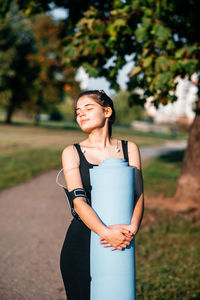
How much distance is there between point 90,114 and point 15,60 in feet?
109

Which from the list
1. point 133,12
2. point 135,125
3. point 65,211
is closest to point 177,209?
point 65,211

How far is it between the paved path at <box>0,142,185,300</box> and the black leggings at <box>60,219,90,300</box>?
1245mm

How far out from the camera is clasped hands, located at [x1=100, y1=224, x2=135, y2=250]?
2.10m

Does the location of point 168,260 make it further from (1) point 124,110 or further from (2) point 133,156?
(1) point 124,110

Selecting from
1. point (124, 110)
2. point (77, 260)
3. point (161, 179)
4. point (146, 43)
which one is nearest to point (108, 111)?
point (77, 260)

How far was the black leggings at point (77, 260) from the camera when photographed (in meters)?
2.29

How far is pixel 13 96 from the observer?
37.0 metres

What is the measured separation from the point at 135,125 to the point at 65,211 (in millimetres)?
56163

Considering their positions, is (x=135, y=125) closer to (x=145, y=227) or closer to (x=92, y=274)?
(x=145, y=227)

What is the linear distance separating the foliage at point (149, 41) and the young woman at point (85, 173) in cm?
261

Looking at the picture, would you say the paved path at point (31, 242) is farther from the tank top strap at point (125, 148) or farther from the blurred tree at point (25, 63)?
the blurred tree at point (25, 63)

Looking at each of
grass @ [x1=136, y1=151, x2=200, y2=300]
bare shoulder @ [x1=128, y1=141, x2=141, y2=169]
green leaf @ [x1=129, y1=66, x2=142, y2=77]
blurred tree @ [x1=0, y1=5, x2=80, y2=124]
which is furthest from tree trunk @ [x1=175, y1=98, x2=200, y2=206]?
blurred tree @ [x1=0, y1=5, x2=80, y2=124]

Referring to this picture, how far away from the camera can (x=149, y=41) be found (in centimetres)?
516

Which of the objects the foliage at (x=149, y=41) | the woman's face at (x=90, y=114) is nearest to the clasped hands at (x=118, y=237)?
the woman's face at (x=90, y=114)
